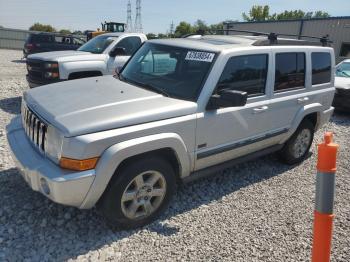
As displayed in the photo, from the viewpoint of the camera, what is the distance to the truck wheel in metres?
3.03

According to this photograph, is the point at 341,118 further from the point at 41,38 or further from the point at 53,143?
the point at 41,38

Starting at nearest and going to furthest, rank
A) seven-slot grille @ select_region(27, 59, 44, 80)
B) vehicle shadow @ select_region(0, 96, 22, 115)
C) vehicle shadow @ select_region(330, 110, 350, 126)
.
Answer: vehicle shadow @ select_region(0, 96, 22, 115)
seven-slot grille @ select_region(27, 59, 44, 80)
vehicle shadow @ select_region(330, 110, 350, 126)

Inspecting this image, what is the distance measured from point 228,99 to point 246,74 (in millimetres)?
835

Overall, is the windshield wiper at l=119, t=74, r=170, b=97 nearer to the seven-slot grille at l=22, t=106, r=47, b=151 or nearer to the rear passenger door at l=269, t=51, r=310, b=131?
the seven-slot grille at l=22, t=106, r=47, b=151

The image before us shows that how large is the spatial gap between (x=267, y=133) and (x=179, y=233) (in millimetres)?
1849

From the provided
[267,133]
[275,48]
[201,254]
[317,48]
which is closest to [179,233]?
[201,254]

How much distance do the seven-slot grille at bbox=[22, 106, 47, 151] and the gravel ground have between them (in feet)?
2.51

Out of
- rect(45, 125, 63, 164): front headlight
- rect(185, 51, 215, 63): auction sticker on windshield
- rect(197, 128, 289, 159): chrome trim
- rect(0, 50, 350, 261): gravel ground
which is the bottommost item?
rect(0, 50, 350, 261): gravel ground

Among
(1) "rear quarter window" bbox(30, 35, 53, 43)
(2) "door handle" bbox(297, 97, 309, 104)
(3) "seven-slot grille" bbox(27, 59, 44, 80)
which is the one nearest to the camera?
(2) "door handle" bbox(297, 97, 309, 104)

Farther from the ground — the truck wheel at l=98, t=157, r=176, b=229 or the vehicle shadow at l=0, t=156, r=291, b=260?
the truck wheel at l=98, t=157, r=176, b=229

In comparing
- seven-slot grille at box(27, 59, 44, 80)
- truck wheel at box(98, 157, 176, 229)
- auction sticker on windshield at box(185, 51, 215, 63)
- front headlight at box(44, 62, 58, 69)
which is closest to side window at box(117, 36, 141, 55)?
front headlight at box(44, 62, 58, 69)

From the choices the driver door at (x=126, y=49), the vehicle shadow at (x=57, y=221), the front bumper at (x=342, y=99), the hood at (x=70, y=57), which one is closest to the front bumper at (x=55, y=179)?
the vehicle shadow at (x=57, y=221)

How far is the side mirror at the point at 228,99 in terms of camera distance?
127 inches

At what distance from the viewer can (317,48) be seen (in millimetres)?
5031
